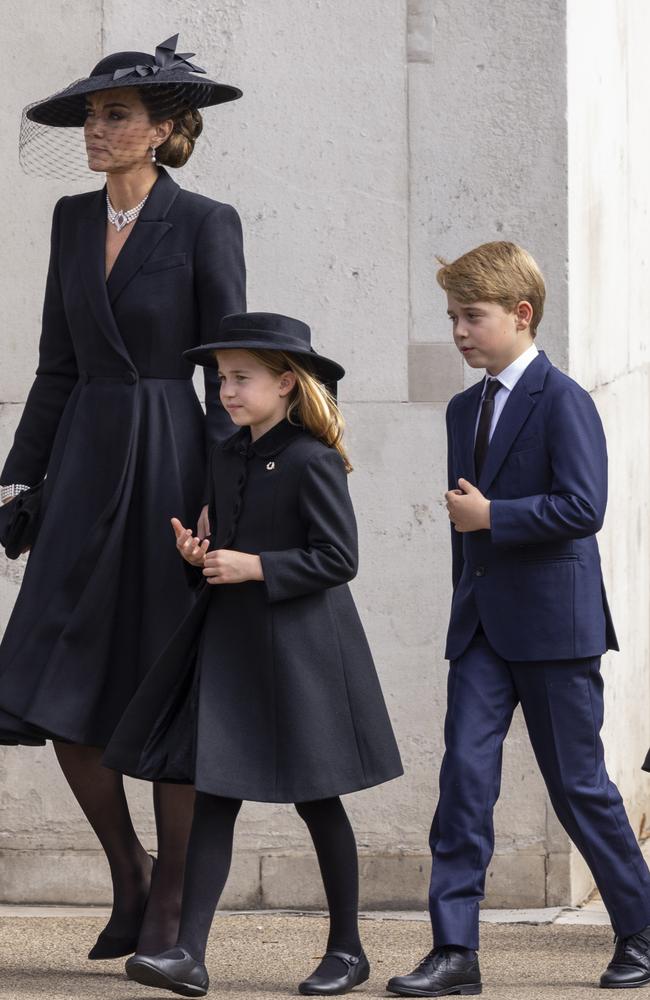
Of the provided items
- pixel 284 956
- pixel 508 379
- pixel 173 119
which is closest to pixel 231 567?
pixel 508 379

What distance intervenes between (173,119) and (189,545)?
3.63ft

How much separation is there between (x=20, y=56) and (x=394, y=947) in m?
2.78

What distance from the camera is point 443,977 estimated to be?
13.6 feet

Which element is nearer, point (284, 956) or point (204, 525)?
point (204, 525)

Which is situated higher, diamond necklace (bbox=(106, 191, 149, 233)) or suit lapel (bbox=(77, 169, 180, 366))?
diamond necklace (bbox=(106, 191, 149, 233))

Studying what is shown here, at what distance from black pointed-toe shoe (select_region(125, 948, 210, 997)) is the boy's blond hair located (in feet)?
5.27

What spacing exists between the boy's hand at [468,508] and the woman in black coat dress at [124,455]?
1.99 feet

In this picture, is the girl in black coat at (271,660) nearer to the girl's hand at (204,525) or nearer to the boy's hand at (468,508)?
the girl's hand at (204,525)

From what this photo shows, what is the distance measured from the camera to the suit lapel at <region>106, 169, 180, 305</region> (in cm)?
439

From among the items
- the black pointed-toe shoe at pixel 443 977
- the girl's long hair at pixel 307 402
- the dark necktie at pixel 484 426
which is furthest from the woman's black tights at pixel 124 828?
the dark necktie at pixel 484 426

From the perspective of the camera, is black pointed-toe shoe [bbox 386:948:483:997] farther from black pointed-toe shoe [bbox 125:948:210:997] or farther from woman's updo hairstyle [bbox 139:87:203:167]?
woman's updo hairstyle [bbox 139:87:203:167]

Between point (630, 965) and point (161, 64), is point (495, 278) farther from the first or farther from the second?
point (630, 965)

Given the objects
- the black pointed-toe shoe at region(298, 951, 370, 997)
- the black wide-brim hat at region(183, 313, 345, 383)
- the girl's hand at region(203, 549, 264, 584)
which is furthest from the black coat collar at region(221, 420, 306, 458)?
the black pointed-toe shoe at region(298, 951, 370, 997)

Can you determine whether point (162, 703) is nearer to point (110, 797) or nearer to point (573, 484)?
point (110, 797)
